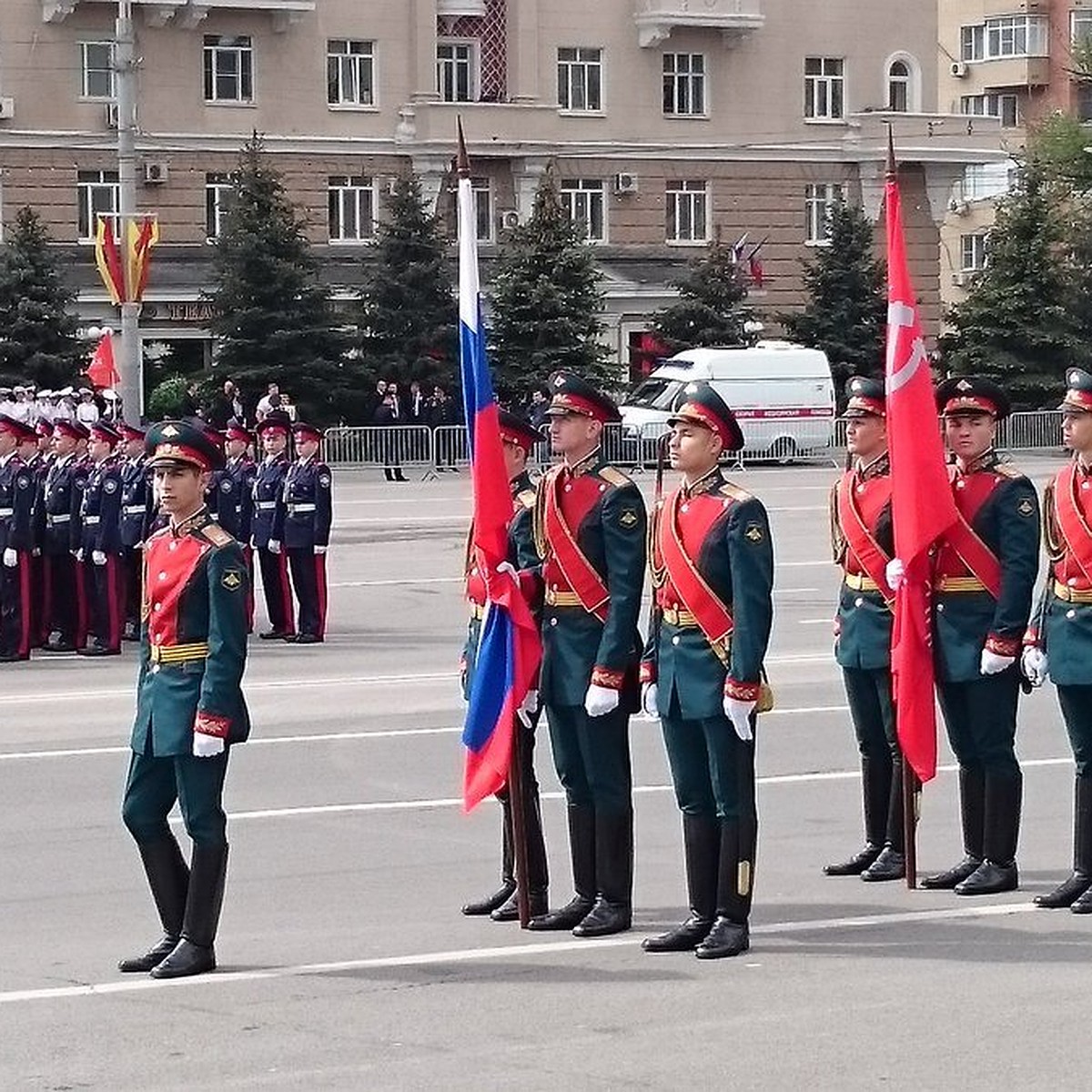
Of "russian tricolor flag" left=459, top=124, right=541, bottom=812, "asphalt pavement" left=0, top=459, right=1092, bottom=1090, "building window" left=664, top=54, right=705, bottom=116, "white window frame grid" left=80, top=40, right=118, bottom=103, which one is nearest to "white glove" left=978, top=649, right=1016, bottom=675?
"asphalt pavement" left=0, top=459, right=1092, bottom=1090

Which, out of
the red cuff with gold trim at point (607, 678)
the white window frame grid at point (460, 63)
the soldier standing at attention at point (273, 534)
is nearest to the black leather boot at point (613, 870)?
the red cuff with gold trim at point (607, 678)

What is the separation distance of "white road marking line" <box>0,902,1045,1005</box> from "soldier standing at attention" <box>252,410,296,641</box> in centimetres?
1183

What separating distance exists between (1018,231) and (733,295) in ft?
18.4

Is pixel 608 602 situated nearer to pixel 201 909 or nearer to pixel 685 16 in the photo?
pixel 201 909

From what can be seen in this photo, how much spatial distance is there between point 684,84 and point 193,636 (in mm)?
49800

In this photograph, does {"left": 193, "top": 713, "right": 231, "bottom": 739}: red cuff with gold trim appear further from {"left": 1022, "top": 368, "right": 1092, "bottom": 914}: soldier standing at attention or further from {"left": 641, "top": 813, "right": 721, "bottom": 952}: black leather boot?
{"left": 1022, "top": 368, "right": 1092, "bottom": 914}: soldier standing at attention

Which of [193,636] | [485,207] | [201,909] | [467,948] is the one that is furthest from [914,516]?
[485,207]

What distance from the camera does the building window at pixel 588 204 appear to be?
56156 mm

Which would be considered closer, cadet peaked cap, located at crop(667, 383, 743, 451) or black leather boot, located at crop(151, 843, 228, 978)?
black leather boot, located at crop(151, 843, 228, 978)

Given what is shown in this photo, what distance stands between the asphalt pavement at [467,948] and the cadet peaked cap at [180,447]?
1.77 m

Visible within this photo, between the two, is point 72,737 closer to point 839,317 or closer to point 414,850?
point 414,850

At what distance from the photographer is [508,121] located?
181 ft

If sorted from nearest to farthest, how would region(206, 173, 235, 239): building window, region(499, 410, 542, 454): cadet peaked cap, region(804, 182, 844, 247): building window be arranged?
1. region(499, 410, 542, 454): cadet peaked cap
2. region(206, 173, 235, 239): building window
3. region(804, 182, 844, 247): building window

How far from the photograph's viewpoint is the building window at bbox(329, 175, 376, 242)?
54.2 metres
